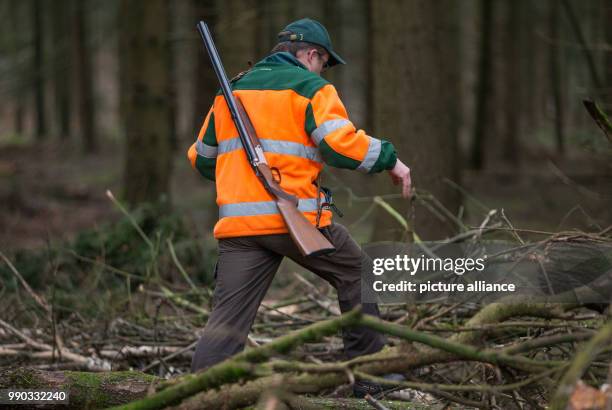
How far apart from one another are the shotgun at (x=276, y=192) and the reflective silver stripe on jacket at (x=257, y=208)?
6cm

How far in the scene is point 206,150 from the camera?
192 inches

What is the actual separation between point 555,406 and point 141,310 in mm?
4005

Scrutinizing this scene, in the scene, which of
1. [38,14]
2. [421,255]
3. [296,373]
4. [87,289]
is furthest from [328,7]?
[296,373]

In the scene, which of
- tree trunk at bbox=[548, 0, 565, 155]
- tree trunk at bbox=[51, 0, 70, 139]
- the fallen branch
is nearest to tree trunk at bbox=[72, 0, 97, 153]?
tree trunk at bbox=[51, 0, 70, 139]

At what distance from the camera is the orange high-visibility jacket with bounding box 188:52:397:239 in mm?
4395

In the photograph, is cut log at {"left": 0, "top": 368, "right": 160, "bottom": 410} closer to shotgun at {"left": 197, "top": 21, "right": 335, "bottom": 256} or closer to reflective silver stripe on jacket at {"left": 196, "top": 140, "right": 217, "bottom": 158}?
shotgun at {"left": 197, "top": 21, "right": 335, "bottom": 256}

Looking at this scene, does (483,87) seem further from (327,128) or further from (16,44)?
(16,44)

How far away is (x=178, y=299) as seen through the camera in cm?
658

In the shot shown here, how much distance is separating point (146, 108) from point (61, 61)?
58.6 ft

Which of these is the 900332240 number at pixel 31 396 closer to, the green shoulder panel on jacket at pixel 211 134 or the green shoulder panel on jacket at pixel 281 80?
the green shoulder panel on jacket at pixel 211 134

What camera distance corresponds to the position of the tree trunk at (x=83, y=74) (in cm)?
2556

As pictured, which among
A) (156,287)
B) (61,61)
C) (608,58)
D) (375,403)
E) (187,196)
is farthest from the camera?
(61,61)

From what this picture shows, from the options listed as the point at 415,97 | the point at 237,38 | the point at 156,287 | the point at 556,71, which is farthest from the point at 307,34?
the point at 556,71

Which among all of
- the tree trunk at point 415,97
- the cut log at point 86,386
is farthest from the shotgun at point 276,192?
the tree trunk at point 415,97
